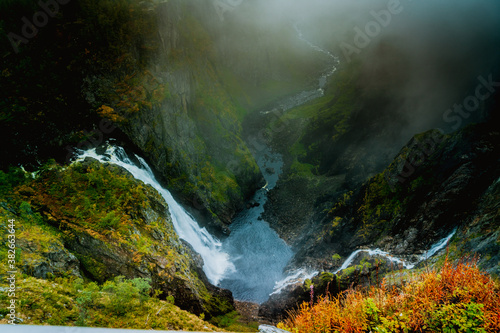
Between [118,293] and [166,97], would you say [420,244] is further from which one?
[166,97]

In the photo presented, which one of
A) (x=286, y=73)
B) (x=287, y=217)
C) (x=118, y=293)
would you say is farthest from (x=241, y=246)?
(x=286, y=73)

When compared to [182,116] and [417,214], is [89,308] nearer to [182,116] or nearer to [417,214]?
[417,214]

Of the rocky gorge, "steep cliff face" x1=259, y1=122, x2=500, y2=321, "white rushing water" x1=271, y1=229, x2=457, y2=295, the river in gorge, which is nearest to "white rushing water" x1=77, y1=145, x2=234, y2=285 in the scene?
the river in gorge

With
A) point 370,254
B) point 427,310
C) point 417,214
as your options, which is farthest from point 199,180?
point 427,310

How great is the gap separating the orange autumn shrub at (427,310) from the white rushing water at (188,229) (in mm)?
16515

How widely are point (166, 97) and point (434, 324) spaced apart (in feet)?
79.8

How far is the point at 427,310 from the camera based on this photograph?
126 inches

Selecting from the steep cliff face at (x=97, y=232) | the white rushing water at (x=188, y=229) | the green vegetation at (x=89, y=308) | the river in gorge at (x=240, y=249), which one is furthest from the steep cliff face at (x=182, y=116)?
the green vegetation at (x=89, y=308)

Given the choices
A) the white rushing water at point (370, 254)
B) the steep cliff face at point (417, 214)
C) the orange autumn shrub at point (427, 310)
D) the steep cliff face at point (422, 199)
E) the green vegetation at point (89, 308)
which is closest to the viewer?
the orange autumn shrub at point (427, 310)

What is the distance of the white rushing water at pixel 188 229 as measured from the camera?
1739cm

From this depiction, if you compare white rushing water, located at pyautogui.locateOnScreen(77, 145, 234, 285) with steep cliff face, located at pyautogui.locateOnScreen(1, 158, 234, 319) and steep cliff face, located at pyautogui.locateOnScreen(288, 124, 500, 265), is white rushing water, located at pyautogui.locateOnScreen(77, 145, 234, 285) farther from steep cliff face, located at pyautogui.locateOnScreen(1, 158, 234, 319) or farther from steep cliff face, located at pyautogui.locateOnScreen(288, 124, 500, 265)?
steep cliff face, located at pyautogui.locateOnScreen(288, 124, 500, 265)

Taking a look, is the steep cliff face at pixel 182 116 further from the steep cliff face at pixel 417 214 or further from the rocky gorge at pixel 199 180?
the steep cliff face at pixel 417 214

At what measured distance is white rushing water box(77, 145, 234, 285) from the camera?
1739 cm

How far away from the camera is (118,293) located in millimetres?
6488
